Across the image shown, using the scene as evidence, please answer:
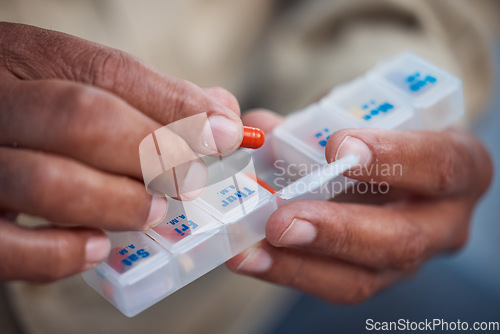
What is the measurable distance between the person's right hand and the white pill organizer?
0.19 ft

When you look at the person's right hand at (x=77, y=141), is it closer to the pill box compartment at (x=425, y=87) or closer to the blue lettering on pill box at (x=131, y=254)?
the blue lettering on pill box at (x=131, y=254)

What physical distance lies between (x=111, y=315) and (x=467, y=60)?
0.86m

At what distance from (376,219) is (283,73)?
0.47 metres

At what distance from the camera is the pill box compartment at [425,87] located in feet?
2.09

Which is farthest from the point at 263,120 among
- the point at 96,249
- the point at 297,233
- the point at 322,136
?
the point at 96,249

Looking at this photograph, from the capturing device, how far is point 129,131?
403mm

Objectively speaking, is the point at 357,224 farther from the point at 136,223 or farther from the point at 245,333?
the point at 245,333

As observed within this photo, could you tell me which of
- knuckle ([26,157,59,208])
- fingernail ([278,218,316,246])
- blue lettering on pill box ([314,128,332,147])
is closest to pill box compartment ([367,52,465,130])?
blue lettering on pill box ([314,128,332,147])

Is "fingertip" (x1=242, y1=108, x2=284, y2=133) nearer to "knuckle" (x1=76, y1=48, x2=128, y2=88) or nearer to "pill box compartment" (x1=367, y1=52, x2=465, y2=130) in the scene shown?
"pill box compartment" (x1=367, y1=52, x2=465, y2=130)

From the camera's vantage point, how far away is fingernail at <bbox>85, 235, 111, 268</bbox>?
0.44m

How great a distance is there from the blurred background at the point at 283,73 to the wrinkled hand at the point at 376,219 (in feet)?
0.35

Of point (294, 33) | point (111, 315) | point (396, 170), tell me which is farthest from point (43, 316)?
point (294, 33)

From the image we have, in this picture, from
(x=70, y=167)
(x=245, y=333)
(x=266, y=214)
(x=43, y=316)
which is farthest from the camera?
(x=245, y=333)

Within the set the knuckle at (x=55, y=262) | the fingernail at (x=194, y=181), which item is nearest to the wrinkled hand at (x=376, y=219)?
the fingernail at (x=194, y=181)
